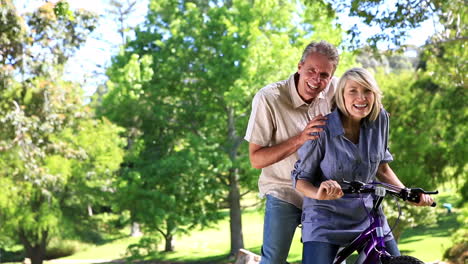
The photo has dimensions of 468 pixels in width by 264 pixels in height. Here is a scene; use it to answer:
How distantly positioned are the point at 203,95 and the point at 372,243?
26840 mm

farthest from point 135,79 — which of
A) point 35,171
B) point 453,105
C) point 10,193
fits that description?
point 453,105

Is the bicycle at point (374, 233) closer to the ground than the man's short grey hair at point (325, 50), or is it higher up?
closer to the ground

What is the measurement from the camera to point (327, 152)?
3334 millimetres

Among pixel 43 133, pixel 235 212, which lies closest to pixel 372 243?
pixel 43 133

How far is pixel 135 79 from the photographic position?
30.1 metres

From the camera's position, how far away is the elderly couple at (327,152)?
10.7ft

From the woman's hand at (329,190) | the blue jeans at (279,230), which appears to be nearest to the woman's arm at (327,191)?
the woman's hand at (329,190)

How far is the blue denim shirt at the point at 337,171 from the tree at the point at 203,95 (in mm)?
22335

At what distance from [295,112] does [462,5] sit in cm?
1137

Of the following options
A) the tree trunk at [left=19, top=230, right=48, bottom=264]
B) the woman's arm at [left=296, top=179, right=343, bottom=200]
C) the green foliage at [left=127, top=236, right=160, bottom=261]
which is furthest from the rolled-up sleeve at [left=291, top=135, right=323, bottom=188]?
the tree trunk at [left=19, top=230, right=48, bottom=264]

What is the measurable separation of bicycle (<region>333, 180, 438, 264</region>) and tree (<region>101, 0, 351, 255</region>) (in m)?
22.4

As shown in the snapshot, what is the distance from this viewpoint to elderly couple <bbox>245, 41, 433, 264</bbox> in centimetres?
327

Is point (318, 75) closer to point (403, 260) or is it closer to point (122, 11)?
point (403, 260)

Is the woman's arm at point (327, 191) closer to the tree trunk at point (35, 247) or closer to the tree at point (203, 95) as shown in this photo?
the tree at point (203, 95)
